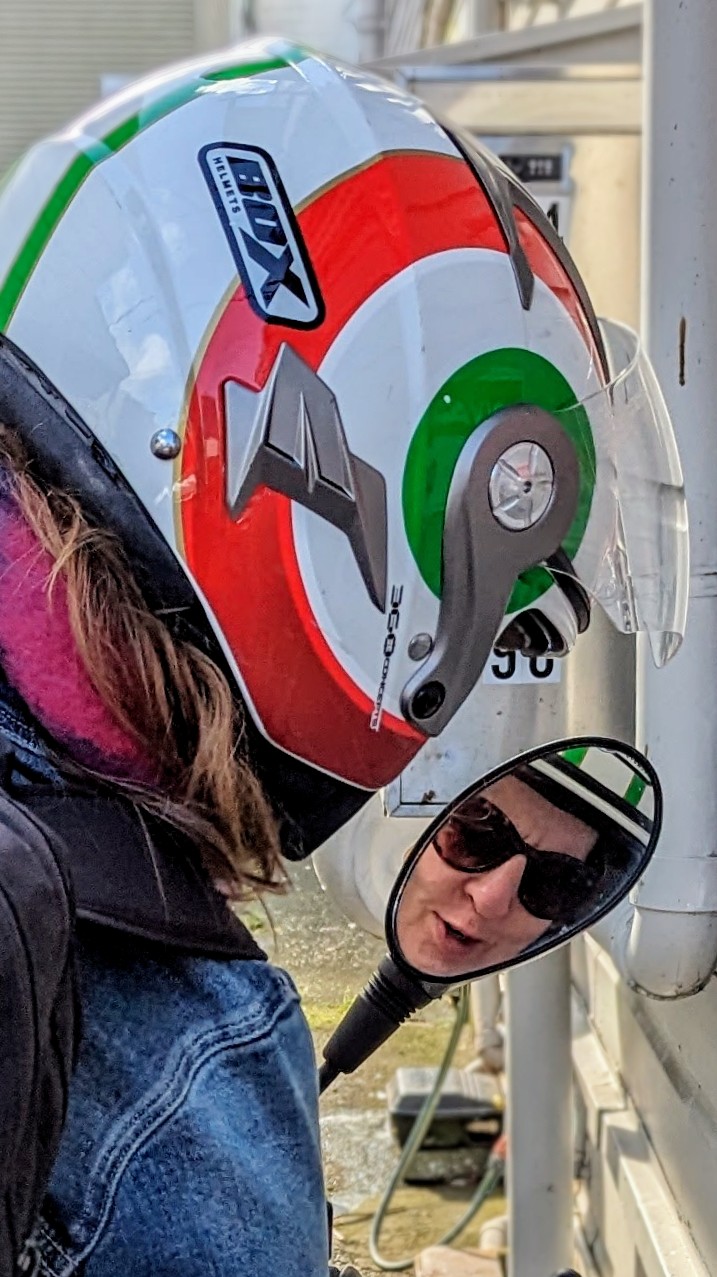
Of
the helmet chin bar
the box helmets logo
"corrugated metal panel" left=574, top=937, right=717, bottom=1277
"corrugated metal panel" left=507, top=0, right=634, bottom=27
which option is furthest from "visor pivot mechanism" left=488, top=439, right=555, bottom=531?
"corrugated metal panel" left=507, top=0, right=634, bottom=27

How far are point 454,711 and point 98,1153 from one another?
55cm

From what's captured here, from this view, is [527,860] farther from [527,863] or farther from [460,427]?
[460,427]

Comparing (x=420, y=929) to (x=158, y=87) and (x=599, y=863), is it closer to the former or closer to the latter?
(x=599, y=863)

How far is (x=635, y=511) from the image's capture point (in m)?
1.48

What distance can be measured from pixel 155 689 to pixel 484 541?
0.38 m

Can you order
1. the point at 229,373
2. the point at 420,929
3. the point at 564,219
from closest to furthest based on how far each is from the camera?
1. the point at 229,373
2. the point at 420,929
3. the point at 564,219

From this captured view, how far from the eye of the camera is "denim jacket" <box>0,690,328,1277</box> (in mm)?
1051

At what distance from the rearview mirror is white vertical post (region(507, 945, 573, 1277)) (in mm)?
1294

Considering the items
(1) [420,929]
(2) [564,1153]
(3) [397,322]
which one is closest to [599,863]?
(1) [420,929]

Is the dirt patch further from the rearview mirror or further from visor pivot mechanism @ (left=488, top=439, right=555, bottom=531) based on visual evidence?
visor pivot mechanism @ (left=488, top=439, right=555, bottom=531)

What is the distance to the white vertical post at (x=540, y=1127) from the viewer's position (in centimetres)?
282

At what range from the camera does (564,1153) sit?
2855 millimetres

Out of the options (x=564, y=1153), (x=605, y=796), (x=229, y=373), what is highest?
(x=229, y=373)

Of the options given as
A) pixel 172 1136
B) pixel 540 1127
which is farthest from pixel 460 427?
pixel 540 1127
